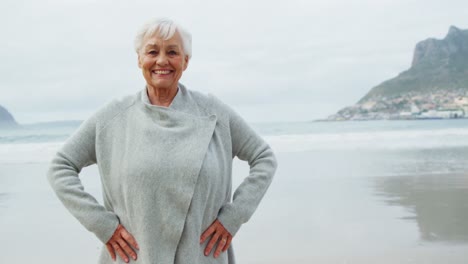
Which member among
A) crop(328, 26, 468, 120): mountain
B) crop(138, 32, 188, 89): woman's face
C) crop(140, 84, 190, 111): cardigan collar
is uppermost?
crop(138, 32, 188, 89): woman's face

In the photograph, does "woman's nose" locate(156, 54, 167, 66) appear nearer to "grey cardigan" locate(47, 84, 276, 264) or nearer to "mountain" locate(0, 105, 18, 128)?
"grey cardigan" locate(47, 84, 276, 264)

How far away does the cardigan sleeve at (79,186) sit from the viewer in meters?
1.67


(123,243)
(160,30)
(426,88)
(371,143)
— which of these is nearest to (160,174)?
(123,243)

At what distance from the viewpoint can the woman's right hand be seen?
66.2 inches

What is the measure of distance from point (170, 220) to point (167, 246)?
0.09 meters

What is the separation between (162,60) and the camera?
5.36 ft

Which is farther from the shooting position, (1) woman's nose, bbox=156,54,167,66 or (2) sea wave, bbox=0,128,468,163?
(2) sea wave, bbox=0,128,468,163

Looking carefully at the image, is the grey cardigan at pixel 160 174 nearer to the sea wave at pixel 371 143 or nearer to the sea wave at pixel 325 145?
the sea wave at pixel 325 145

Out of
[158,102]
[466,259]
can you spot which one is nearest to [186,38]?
[158,102]

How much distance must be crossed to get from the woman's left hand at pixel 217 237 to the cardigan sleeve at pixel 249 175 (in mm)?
17

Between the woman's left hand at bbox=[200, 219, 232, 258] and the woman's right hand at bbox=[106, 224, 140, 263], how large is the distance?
0.23 m

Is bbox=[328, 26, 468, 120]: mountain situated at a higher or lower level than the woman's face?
lower

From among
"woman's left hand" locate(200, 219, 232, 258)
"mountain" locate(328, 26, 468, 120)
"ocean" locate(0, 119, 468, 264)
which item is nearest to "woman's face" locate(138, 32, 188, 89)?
"woman's left hand" locate(200, 219, 232, 258)

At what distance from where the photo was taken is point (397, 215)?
557cm
